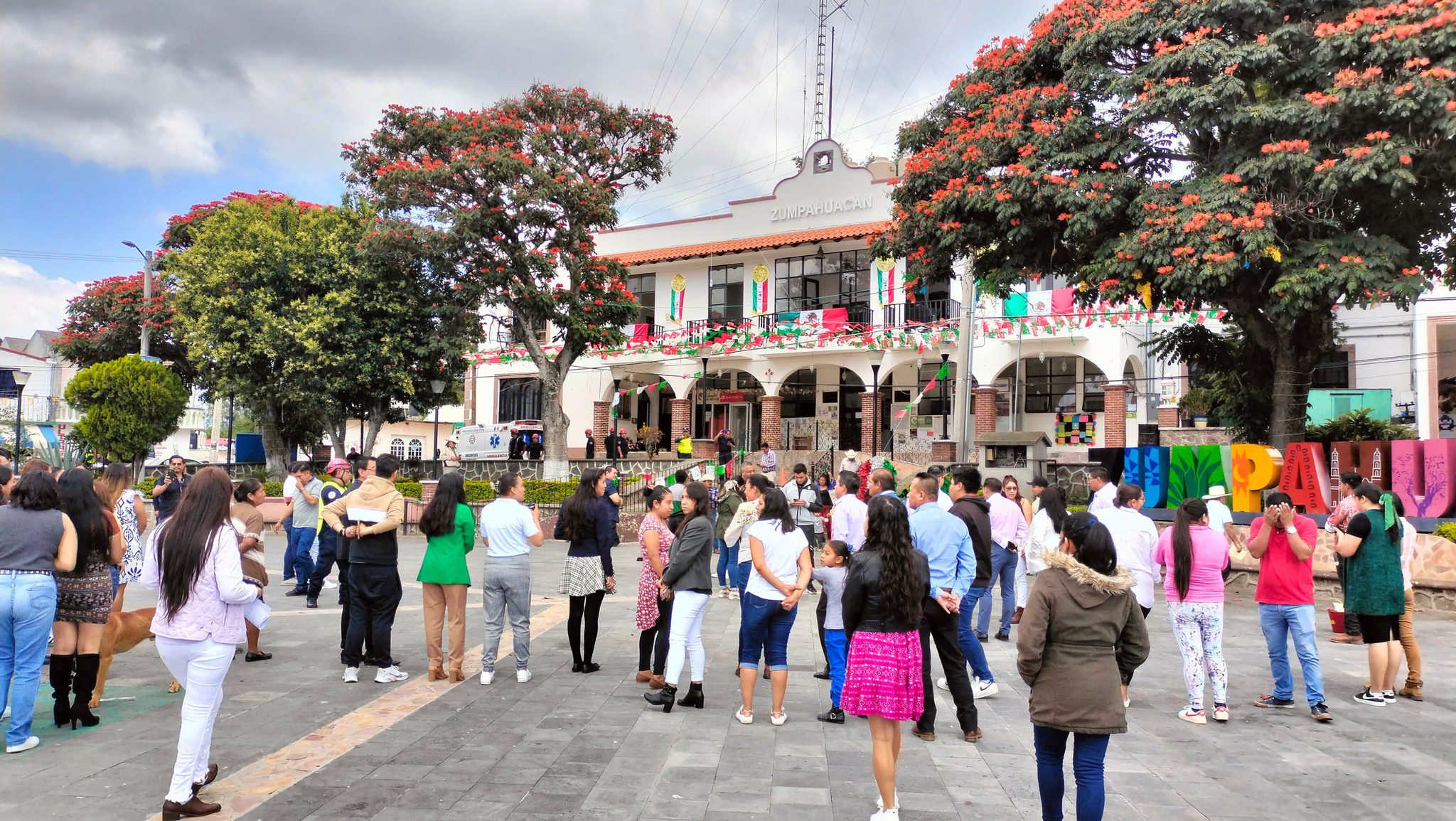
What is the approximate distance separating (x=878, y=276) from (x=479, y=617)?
19701 millimetres

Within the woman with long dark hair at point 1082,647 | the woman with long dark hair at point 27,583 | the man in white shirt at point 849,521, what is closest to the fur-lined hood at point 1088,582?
the woman with long dark hair at point 1082,647

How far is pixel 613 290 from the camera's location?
23.5 metres

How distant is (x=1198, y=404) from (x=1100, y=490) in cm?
1653

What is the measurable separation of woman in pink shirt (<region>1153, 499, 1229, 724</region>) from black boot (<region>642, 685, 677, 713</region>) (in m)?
3.70

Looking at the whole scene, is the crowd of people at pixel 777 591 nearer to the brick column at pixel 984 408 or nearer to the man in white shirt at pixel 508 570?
the man in white shirt at pixel 508 570

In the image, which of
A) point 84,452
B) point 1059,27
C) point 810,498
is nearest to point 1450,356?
point 1059,27

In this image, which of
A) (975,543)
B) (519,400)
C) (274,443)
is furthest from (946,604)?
(519,400)

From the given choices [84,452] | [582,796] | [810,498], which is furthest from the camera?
[84,452]

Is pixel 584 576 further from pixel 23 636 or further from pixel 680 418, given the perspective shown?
pixel 680 418

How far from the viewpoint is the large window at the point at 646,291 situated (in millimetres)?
32031

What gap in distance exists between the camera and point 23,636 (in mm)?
5344

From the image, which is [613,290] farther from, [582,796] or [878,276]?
[582,796]

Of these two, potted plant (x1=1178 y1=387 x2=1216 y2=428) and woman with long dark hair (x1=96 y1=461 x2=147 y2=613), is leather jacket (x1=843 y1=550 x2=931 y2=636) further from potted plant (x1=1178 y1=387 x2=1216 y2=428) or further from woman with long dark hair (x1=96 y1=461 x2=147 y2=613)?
potted plant (x1=1178 y1=387 x2=1216 y2=428)

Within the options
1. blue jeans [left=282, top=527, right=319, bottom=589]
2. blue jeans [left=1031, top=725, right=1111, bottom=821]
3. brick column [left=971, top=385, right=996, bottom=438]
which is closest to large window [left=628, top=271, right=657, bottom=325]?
brick column [left=971, top=385, right=996, bottom=438]
